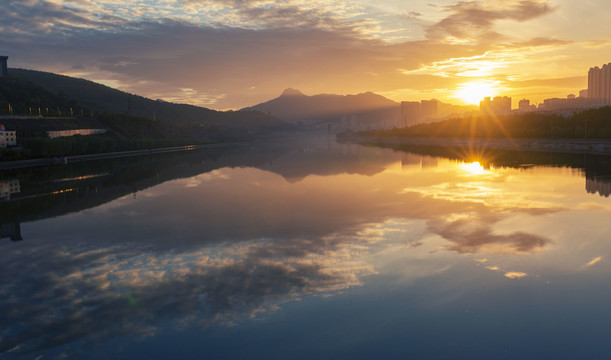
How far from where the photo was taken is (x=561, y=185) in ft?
80.4

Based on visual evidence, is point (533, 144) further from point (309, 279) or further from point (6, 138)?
point (6, 138)

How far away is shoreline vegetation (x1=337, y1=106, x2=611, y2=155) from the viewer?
57.7 meters

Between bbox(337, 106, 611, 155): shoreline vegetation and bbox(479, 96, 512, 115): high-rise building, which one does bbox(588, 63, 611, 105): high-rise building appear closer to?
bbox(479, 96, 512, 115): high-rise building

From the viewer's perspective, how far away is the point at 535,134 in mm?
70500

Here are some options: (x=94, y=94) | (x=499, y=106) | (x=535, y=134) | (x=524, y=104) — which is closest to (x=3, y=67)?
(x=94, y=94)

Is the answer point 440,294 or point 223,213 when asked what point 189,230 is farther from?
point 440,294

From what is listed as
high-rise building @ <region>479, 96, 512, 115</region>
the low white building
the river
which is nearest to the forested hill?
the low white building

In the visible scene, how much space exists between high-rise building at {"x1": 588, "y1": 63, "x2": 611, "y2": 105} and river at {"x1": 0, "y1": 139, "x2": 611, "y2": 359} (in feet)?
452

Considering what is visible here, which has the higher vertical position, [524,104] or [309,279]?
[524,104]

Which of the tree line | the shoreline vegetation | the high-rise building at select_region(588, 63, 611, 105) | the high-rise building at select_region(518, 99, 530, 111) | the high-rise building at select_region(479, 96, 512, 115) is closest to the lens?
the shoreline vegetation

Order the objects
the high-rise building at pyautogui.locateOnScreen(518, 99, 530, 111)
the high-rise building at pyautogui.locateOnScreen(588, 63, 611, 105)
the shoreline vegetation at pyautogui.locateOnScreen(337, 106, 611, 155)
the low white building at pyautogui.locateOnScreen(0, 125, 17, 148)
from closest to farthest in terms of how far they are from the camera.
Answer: the low white building at pyautogui.locateOnScreen(0, 125, 17, 148) → the shoreline vegetation at pyautogui.locateOnScreen(337, 106, 611, 155) → the high-rise building at pyautogui.locateOnScreen(588, 63, 611, 105) → the high-rise building at pyautogui.locateOnScreen(518, 99, 530, 111)

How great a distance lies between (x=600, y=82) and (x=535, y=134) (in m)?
86.7

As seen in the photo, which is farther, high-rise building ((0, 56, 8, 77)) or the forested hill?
the forested hill

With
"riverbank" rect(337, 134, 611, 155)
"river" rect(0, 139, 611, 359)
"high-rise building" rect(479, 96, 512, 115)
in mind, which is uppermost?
"high-rise building" rect(479, 96, 512, 115)
